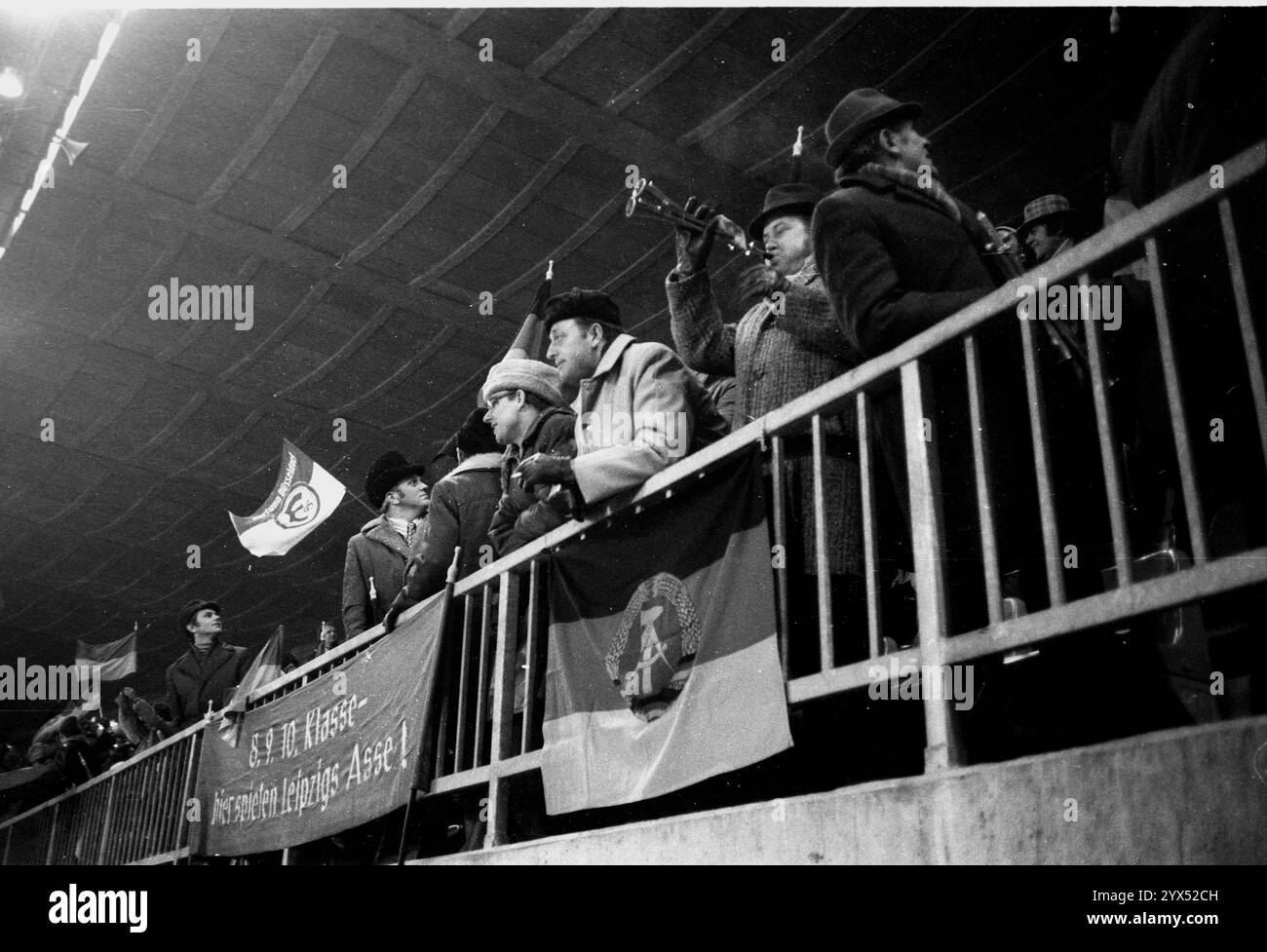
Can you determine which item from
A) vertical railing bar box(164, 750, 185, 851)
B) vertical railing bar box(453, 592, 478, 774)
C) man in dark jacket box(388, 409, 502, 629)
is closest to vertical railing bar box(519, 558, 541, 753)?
vertical railing bar box(453, 592, 478, 774)

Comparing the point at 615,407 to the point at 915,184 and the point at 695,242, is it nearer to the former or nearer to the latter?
the point at 695,242

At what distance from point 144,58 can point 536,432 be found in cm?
431

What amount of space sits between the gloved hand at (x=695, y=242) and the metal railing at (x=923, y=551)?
3.21 ft

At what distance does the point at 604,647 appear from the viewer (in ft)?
12.6

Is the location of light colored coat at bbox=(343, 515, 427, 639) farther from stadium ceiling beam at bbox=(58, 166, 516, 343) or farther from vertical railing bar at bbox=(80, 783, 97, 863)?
vertical railing bar at bbox=(80, 783, 97, 863)

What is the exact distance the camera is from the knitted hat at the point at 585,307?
15.5ft

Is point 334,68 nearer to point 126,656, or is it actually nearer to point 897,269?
point 897,269

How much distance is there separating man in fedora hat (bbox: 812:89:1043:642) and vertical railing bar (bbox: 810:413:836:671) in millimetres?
168

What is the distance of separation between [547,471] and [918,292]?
1.37 meters

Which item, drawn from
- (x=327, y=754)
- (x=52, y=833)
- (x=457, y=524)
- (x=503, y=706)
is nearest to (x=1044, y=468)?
(x=503, y=706)

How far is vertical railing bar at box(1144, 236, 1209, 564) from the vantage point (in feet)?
7.28

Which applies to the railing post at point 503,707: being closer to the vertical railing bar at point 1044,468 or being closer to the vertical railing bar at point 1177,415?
the vertical railing bar at point 1044,468
